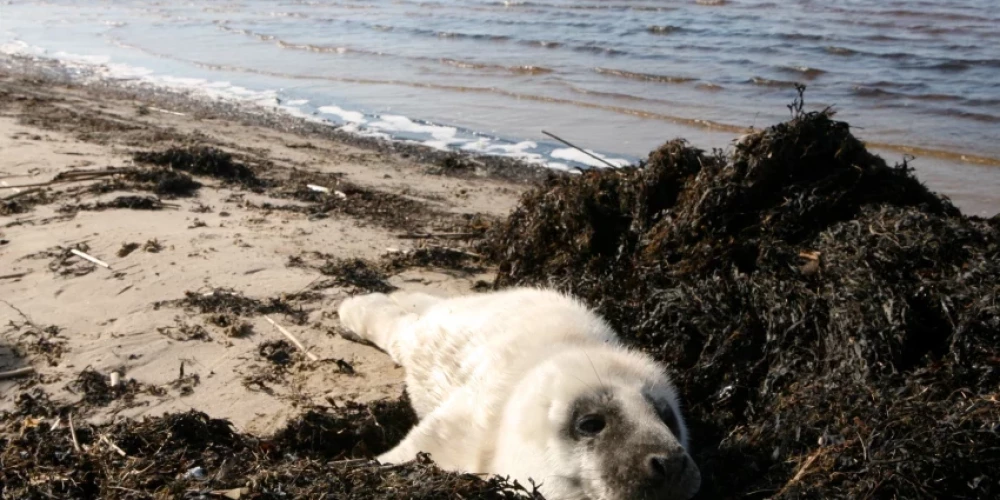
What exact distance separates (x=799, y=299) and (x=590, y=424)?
1.36 m

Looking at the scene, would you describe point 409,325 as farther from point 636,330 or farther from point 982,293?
point 982,293

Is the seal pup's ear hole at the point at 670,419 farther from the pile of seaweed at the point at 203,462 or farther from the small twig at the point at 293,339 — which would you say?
the small twig at the point at 293,339

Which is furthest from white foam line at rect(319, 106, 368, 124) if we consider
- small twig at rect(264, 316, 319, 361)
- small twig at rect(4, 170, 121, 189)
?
small twig at rect(264, 316, 319, 361)

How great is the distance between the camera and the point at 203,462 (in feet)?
10.6

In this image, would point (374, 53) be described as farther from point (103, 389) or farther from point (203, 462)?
point (203, 462)

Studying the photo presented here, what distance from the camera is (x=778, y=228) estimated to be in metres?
4.41

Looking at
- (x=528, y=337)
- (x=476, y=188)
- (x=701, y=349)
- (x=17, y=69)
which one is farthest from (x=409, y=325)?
(x=17, y=69)

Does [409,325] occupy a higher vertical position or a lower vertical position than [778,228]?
lower

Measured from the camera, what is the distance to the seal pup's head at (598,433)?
2.84 metres

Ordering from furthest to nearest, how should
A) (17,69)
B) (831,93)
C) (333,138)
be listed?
(17,69)
(831,93)
(333,138)

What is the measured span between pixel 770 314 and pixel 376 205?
400 cm

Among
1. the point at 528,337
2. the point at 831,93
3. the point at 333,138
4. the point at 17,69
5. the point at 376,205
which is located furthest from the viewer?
the point at 17,69

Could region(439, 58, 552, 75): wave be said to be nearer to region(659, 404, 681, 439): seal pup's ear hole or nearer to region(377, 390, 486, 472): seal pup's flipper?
region(377, 390, 486, 472): seal pup's flipper

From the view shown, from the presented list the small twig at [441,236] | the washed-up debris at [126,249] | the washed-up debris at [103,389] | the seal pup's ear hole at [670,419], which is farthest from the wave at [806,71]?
the washed-up debris at [103,389]
